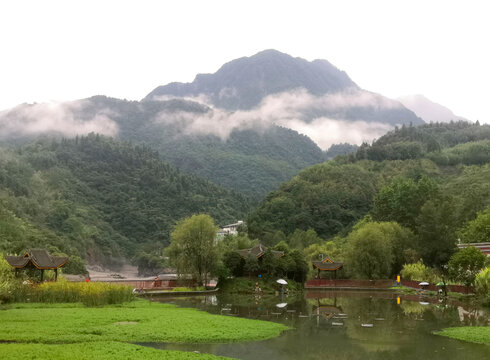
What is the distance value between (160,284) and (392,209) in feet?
147

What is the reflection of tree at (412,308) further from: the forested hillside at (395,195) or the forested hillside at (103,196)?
the forested hillside at (103,196)

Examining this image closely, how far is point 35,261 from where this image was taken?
146ft

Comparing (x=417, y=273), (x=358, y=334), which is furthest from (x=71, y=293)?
(x=417, y=273)

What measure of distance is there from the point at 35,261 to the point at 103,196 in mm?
116695

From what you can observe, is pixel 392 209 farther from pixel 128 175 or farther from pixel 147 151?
pixel 147 151

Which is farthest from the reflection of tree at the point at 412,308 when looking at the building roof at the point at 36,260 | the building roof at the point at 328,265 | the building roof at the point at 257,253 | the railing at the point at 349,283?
the building roof at the point at 36,260

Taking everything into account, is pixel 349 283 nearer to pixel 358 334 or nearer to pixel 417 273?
pixel 417 273

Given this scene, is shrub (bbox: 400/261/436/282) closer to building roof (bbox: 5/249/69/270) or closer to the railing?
the railing

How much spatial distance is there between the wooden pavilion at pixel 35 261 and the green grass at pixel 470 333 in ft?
115

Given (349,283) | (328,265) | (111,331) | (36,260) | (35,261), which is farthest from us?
(328,265)

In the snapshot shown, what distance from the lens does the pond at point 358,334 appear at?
18.8 meters

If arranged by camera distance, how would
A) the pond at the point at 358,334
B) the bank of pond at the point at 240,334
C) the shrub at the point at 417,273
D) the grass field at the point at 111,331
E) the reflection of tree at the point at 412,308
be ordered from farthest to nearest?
the shrub at the point at 417,273, the reflection of tree at the point at 412,308, the pond at the point at 358,334, the bank of pond at the point at 240,334, the grass field at the point at 111,331

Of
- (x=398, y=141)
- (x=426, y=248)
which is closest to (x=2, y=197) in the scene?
(x=426, y=248)

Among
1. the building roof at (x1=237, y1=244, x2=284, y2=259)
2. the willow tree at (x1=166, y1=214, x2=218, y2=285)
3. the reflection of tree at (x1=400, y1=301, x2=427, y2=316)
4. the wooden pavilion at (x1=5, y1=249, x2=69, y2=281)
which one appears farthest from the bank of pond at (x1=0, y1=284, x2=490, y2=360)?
the building roof at (x1=237, y1=244, x2=284, y2=259)
